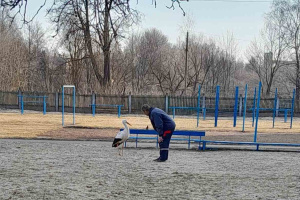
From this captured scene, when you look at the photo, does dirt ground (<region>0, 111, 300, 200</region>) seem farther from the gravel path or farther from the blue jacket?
the blue jacket

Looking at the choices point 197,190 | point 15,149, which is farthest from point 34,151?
point 197,190

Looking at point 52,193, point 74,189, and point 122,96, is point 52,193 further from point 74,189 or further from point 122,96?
point 122,96

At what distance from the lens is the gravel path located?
6.52 metres

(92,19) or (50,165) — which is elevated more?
(92,19)

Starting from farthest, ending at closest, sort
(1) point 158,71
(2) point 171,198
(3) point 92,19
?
(1) point 158,71
(2) point 171,198
(3) point 92,19

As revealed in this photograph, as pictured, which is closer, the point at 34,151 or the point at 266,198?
the point at 266,198

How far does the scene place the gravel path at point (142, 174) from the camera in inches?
257

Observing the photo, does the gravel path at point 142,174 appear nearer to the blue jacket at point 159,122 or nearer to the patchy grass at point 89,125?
the blue jacket at point 159,122

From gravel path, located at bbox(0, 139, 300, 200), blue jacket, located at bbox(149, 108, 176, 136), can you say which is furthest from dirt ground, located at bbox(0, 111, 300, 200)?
Result: blue jacket, located at bbox(149, 108, 176, 136)

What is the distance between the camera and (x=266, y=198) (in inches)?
252

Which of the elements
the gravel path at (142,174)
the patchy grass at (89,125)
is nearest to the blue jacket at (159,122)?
the gravel path at (142,174)

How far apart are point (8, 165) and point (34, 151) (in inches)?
94.8

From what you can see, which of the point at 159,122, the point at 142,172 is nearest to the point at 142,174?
the point at 142,172

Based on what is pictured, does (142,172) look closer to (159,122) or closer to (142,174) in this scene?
(142,174)
